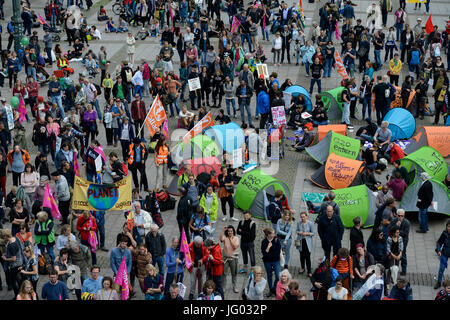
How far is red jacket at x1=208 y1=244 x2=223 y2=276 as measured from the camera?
14.6 metres

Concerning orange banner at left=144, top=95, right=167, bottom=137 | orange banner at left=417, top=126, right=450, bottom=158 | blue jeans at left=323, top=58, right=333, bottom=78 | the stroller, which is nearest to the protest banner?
orange banner at left=144, top=95, right=167, bottom=137

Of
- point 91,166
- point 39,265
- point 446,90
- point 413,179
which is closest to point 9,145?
point 91,166

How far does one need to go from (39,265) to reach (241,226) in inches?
169

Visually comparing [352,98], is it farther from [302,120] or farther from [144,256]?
[144,256]

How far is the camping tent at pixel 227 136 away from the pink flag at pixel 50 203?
567cm

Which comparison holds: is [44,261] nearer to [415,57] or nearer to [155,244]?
[155,244]

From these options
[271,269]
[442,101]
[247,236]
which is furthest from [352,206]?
[442,101]

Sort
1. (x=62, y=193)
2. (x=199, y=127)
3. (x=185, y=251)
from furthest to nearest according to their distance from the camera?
(x=199, y=127) < (x=62, y=193) < (x=185, y=251)

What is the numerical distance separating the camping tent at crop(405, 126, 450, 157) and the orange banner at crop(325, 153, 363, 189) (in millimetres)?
2429

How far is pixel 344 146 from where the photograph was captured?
2095cm

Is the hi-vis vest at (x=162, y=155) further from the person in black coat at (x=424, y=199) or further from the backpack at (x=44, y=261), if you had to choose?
the person in black coat at (x=424, y=199)

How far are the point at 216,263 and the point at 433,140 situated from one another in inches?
382

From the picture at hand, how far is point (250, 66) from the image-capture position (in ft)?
89.7

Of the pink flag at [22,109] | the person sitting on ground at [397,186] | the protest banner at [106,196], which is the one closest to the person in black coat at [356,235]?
the person sitting on ground at [397,186]
